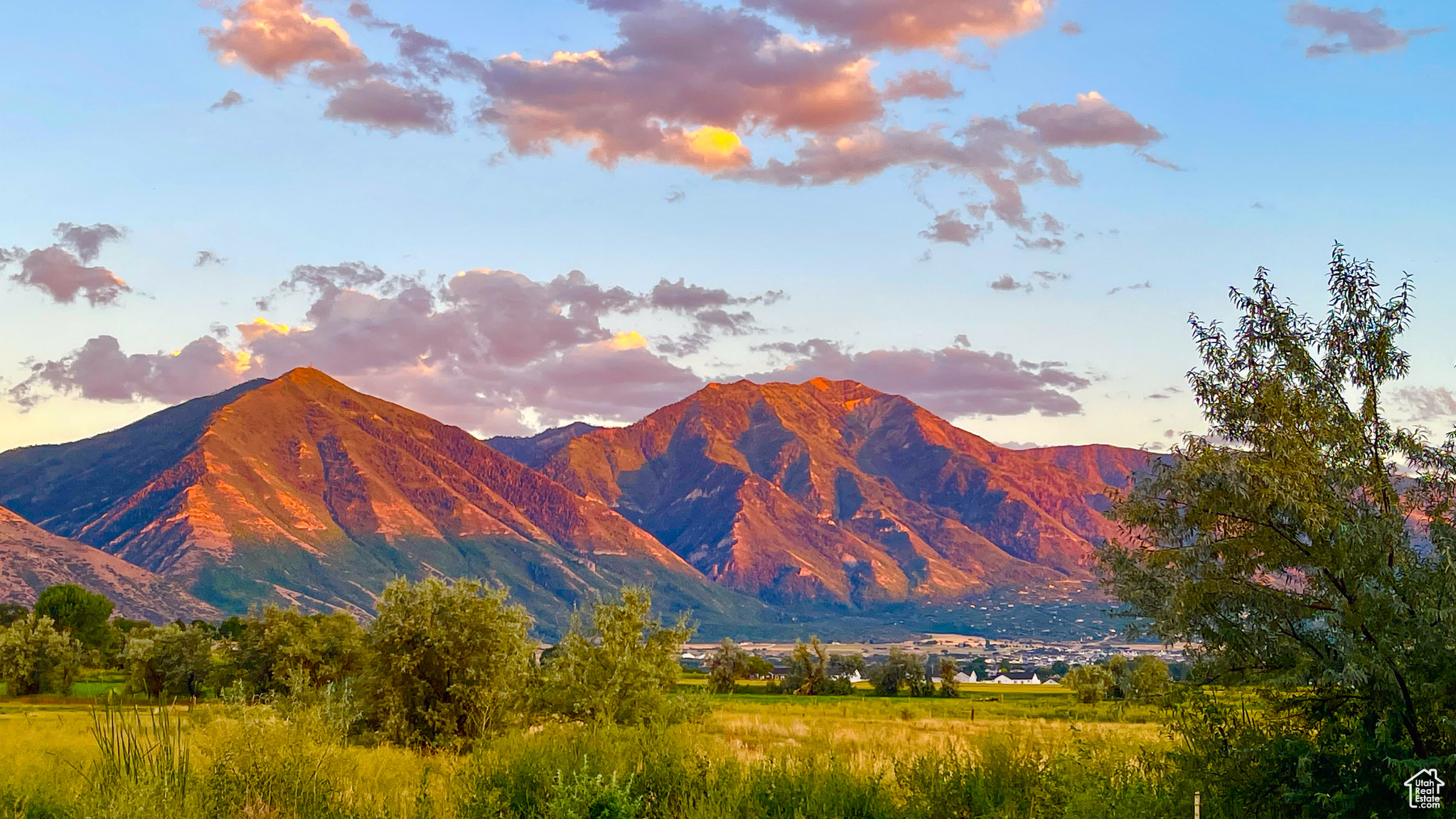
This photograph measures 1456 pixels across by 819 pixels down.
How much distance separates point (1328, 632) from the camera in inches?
637

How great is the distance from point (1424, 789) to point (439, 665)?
2679cm

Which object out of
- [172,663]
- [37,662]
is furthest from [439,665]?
[37,662]

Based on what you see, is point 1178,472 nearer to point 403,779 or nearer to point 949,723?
point 403,779

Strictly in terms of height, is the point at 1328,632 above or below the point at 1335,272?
below

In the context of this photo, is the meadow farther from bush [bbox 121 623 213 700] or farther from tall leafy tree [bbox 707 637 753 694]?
tall leafy tree [bbox 707 637 753 694]

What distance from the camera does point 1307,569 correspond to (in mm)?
16625

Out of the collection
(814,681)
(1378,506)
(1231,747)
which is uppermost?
(1378,506)

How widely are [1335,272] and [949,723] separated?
4832 centimetres

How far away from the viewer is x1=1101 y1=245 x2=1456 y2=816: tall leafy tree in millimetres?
15461

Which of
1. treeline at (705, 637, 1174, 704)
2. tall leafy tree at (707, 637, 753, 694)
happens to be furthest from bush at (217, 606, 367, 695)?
tall leafy tree at (707, 637, 753, 694)

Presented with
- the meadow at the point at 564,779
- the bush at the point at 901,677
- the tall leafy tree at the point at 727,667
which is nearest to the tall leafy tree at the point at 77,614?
the tall leafy tree at the point at 727,667

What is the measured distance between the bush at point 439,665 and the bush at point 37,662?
7062 centimetres

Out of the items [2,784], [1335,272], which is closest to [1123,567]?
[1335,272]

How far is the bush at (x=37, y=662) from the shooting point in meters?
87.7
